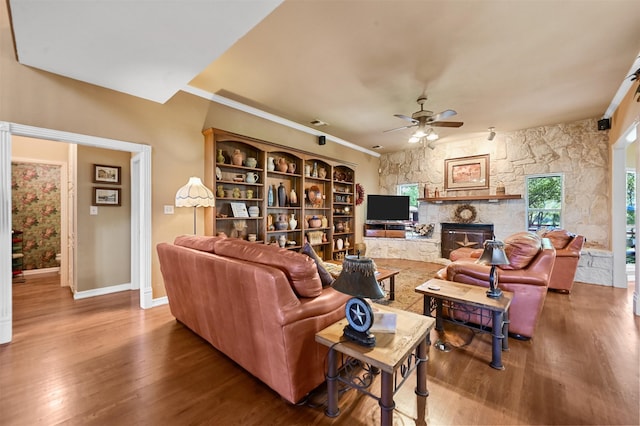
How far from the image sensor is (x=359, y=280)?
1.39 m

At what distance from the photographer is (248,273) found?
166cm

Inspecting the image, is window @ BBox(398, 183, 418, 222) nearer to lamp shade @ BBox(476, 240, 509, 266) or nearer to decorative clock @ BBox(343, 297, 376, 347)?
lamp shade @ BBox(476, 240, 509, 266)

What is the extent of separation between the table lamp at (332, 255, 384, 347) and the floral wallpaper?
651cm

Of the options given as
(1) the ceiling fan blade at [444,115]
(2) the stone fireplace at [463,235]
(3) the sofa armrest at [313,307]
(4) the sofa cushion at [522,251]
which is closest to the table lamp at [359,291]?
(3) the sofa armrest at [313,307]

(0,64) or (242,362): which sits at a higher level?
(0,64)

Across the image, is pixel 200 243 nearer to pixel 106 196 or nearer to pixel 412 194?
pixel 106 196

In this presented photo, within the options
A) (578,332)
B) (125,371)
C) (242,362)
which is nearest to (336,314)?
(242,362)

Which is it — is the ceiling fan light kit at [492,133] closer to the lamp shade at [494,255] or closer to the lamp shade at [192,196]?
the lamp shade at [494,255]

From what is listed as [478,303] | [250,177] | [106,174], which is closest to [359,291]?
[478,303]

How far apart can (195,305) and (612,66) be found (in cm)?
523

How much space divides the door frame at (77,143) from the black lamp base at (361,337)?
9.56 ft

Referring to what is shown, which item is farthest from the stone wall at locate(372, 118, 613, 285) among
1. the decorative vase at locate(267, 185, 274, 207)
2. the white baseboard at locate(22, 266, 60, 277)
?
the white baseboard at locate(22, 266, 60, 277)

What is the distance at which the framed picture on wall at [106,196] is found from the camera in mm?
3963

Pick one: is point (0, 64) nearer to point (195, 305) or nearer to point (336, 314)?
point (195, 305)
